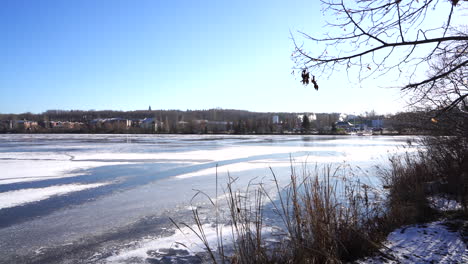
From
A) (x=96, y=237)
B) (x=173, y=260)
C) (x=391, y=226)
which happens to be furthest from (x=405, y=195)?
Result: (x=96, y=237)

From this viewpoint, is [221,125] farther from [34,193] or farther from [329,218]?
[329,218]

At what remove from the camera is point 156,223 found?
561cm

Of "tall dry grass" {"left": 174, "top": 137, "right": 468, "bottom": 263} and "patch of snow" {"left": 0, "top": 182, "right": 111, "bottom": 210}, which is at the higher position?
"tall dry grass" {"left": 174, "top": 137, "right": 468, "bottom": 263}

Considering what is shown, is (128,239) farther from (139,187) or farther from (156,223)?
(139,187)

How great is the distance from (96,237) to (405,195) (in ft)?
18.9

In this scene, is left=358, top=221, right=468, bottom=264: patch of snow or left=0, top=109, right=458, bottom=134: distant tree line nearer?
left=358, top=221, right=468, bottom=264: patch of snow

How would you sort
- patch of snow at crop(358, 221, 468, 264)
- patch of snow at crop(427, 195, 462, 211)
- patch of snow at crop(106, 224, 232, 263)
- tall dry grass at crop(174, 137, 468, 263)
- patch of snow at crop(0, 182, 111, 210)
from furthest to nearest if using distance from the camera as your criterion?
patch of snow at crop(0, 182, 111, 210) → patch of snow at crop(427, 195, 462, 211) → patch of snow at crop(106, 224, 232, 263) → patch of snow at crop(358, 221, 468, 264) → tall dry grass at crop(174, 137, 468, 263)

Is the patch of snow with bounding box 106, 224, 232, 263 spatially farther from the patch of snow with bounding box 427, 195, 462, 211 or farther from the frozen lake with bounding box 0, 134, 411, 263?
the patch of snow with bounding box 427, 195, 462, 211

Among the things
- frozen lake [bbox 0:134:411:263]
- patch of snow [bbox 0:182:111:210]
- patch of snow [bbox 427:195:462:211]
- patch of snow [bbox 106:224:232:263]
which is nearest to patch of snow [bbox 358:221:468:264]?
patch of snow [bbox 427:195:462:211]

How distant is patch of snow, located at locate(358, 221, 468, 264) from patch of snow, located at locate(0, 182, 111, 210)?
7277 mm

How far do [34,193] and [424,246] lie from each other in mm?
8501

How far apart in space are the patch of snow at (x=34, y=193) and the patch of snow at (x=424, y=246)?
7277mm

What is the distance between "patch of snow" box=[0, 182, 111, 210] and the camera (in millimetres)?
7035

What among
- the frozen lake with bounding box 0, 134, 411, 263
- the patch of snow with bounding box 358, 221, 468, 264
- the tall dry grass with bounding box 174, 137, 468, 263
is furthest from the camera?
the frozen lake with bounding box 0, 134, 411, 263
